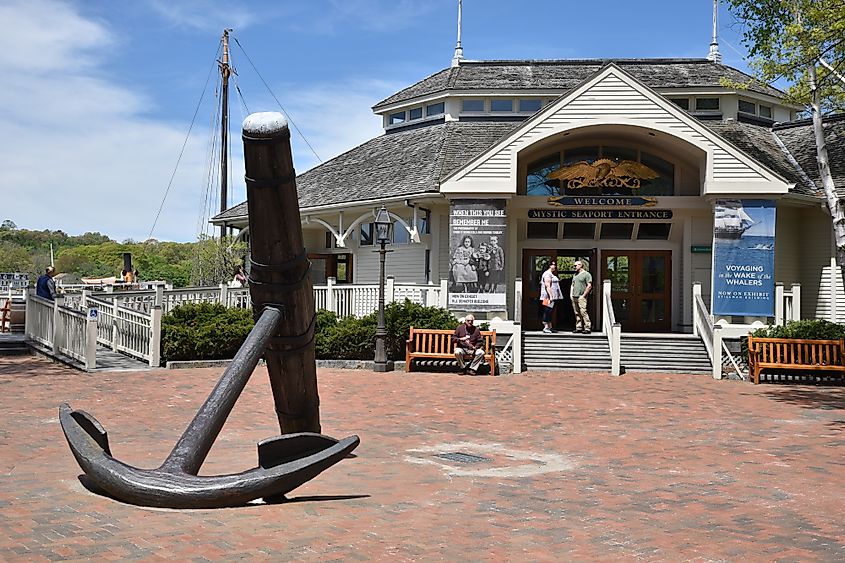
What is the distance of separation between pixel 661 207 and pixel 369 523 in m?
17.7

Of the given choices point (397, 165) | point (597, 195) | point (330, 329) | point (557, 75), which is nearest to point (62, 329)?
point (330, 329)

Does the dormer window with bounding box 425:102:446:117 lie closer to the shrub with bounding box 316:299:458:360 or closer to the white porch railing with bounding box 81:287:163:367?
the shrub with bounding box 316:299:458:360

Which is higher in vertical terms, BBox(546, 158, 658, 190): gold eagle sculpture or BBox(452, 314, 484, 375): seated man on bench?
BBox(546, 158, 658, 190): gold eagle sculpture

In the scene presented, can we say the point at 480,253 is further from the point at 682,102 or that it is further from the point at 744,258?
the point at 682,102

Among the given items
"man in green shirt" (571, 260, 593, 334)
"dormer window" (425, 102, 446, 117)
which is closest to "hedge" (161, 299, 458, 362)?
"man in green shirt" (571, 260, 593, 334)

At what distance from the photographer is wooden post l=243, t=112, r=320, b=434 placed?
5.64m

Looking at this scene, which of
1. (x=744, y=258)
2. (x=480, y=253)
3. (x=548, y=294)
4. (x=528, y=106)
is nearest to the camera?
(x=744, y=258)

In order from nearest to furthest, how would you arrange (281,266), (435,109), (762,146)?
1. (281,266)
2. (762,146)
3. (435,109)

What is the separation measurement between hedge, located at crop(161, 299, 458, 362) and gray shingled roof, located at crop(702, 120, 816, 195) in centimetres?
950

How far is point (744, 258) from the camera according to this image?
19828 mm

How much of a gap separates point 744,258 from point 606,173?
14.2 feet

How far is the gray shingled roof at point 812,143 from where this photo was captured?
22312 mm

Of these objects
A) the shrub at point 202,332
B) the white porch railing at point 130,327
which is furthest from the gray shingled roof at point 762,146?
the white porch railing at point 130,327

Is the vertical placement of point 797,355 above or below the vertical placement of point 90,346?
below
